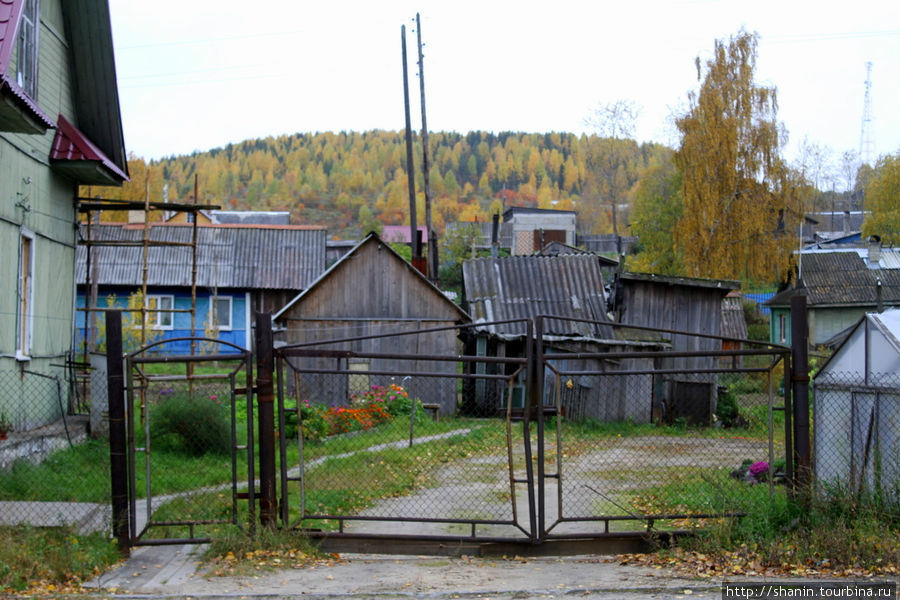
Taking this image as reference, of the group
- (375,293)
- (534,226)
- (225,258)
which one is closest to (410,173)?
(375,293)

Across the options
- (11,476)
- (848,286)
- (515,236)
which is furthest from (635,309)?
(515,236)

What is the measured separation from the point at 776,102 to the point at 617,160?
30083mm

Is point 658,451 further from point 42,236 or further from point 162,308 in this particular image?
point 162,308

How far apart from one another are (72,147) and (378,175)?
110 m

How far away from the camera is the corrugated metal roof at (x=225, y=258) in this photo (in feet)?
119

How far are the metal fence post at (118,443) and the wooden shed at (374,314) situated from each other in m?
14.8

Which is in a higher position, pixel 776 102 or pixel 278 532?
pixel 776 102

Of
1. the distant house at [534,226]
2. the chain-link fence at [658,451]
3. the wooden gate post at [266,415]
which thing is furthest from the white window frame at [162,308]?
the distant house at [534,226]

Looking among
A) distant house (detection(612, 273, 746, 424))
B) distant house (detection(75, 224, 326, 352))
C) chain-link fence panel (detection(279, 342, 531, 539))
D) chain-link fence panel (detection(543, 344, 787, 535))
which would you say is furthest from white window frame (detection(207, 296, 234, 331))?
distant house (detection(612, 273, 746, 424))

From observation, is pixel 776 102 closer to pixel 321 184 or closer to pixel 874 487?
pixel 874 487

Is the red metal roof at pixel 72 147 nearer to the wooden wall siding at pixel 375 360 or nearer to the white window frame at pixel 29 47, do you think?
the white window frame at pixel 29 47

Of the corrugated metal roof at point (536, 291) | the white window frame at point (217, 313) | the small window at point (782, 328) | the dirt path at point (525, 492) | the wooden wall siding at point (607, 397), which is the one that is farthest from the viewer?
the small window at point (782, 328)

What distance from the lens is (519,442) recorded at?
1725cm

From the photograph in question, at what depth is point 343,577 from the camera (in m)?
7.15
